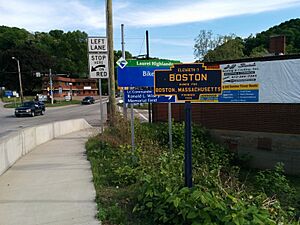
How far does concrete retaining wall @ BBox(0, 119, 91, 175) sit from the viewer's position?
8484mm

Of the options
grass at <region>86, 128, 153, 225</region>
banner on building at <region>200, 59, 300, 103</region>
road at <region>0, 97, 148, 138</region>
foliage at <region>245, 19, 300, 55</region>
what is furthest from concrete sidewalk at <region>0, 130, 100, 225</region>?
foliage at <region>245, 19, 300, 55</region>

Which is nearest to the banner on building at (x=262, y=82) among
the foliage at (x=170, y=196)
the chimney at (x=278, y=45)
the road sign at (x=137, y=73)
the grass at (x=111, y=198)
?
the road sign at (x=137, y=73)

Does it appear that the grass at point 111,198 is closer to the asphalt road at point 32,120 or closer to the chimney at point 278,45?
the asphalt road at point 32,120

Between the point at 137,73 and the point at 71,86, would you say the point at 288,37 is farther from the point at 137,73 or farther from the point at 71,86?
the point at 71,86

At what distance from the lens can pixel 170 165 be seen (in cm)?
639

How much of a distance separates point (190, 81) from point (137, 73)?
125 inches

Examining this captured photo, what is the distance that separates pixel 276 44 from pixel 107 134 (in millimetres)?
17805

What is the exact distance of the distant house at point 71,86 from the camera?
9088 cm

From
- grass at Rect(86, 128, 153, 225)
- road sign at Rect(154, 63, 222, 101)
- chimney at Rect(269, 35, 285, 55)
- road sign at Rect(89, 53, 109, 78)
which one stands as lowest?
grass at Rect(86, 128, 153, 225)

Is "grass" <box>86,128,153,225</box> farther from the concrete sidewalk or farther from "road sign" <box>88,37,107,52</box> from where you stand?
"road sign" <box>88,37,107,52</box>

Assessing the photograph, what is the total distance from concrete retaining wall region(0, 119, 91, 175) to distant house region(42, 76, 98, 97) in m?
73.8

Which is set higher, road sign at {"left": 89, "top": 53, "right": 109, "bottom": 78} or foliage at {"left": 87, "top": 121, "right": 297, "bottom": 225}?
road sign at {"left": 89, "top": 53, "right": 109, "bottom": 78}

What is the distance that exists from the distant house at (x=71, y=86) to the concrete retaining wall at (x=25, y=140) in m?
73.8

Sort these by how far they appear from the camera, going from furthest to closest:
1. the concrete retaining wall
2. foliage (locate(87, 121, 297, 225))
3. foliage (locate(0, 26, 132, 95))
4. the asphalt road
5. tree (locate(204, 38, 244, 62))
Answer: foliage (locate(0, 26, 132, 95))
tree (locate(204, 38, 244, 62))
the asphalt road
the concrete retaining wall
foliage (locate(87, 121, 297, 225))
